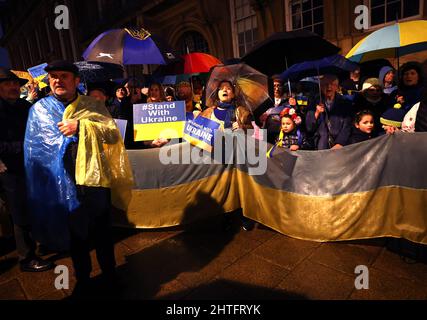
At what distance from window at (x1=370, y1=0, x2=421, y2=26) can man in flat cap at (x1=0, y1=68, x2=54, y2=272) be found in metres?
8.53

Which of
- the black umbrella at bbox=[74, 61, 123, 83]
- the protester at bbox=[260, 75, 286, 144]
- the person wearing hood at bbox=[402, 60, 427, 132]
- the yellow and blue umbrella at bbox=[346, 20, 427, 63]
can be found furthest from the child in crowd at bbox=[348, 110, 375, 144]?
the black umbrella at bbox=[74, 61, 123, 83]

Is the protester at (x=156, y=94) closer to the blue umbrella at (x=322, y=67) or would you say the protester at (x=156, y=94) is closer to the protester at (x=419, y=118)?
the blue umbrella at (x=322, y=67)

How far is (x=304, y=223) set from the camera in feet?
10.5

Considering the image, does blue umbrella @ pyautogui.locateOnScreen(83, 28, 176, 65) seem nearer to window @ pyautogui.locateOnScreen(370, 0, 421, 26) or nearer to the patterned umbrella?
the patterned umbrella

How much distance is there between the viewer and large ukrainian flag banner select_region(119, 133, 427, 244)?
2689 millimetres

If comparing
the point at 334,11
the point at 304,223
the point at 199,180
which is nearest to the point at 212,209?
the point at 199,180

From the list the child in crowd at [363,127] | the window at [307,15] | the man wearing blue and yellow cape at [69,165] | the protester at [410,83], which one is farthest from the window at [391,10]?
the man wearing blue and yellow cape at [69,165]

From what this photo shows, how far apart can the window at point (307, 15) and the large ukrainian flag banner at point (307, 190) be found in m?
7.45

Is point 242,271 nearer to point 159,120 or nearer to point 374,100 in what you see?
point 159,120

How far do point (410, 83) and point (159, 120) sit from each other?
331 centimetres

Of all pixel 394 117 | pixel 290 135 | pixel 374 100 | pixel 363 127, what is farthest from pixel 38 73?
pixel 394 117

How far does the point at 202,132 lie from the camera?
131 inches

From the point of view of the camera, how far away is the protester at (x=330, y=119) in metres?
3.56
